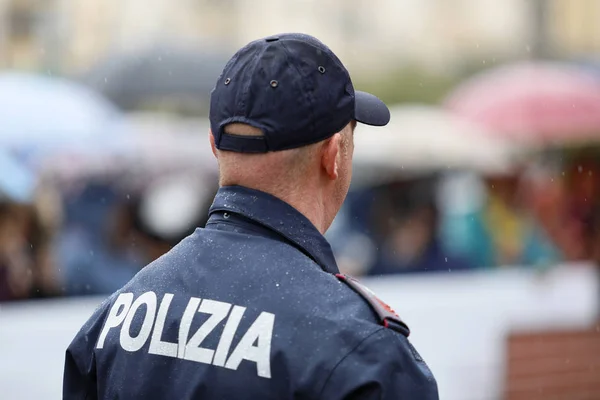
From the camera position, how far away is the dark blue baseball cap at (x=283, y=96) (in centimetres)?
149

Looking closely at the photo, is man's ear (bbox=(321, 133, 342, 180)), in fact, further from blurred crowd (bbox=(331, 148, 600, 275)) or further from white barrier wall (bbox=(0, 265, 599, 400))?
blurred crowd (bbox=(331, 148, 600, 275))

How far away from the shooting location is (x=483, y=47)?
27859mm

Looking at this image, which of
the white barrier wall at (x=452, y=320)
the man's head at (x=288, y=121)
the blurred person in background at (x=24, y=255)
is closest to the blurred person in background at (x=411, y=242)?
the white barrier wall at (x=452, y=320)

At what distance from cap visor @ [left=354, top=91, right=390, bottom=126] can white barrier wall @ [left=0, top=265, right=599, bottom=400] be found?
3.74 m

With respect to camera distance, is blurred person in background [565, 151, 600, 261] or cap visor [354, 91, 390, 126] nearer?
cap visor [354, 91, 390, 126]

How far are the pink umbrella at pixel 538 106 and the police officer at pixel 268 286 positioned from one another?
8384mm

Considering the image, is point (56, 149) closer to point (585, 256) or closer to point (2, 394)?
point (2, 394)

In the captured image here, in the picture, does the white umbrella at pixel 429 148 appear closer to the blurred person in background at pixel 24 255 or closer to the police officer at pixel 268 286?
the blurred person in background at pixel 24 255

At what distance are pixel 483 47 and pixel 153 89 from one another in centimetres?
1941

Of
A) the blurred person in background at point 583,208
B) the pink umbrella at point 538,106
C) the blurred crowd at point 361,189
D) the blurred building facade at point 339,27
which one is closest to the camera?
the blurred crowd at point 361,189

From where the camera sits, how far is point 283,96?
1492mm

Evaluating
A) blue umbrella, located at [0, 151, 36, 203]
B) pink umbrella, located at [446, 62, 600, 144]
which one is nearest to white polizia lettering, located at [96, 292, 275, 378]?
blue umbrella, located at [0, 151, 36, 203]

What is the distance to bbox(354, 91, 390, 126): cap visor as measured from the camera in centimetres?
160

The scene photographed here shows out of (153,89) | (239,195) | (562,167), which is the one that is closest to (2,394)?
(239,195)
